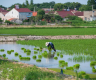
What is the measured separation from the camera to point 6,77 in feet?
30.4

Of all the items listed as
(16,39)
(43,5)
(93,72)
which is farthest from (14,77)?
(43,5)

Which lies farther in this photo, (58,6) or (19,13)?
(58,6)

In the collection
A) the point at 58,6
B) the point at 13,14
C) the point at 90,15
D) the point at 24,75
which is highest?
the point at 58,6

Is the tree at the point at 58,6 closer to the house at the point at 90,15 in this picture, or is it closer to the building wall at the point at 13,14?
the house at the point at 90,15

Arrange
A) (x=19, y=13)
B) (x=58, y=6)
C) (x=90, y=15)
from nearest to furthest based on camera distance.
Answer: (x=19, y=13), (x=90, y=15), (x=58, y=6)

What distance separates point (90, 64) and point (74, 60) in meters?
1.59

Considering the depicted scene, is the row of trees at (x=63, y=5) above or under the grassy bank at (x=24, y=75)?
above

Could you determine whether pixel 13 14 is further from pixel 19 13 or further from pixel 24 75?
pixel 24 75

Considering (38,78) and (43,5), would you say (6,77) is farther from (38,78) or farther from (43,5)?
(43,5)

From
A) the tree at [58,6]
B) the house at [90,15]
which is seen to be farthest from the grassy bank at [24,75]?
the tree at [58,6]

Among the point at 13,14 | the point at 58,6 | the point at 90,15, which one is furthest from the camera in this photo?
the point at 58,6

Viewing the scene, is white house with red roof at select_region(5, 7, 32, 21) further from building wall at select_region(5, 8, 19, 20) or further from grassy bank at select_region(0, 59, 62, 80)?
grassy bank at select_region(0, 59, 62, 80)

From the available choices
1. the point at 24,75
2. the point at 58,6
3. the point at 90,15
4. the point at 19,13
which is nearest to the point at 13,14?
the point at 19,13

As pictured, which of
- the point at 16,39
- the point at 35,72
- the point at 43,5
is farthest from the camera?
the point at 43,5
